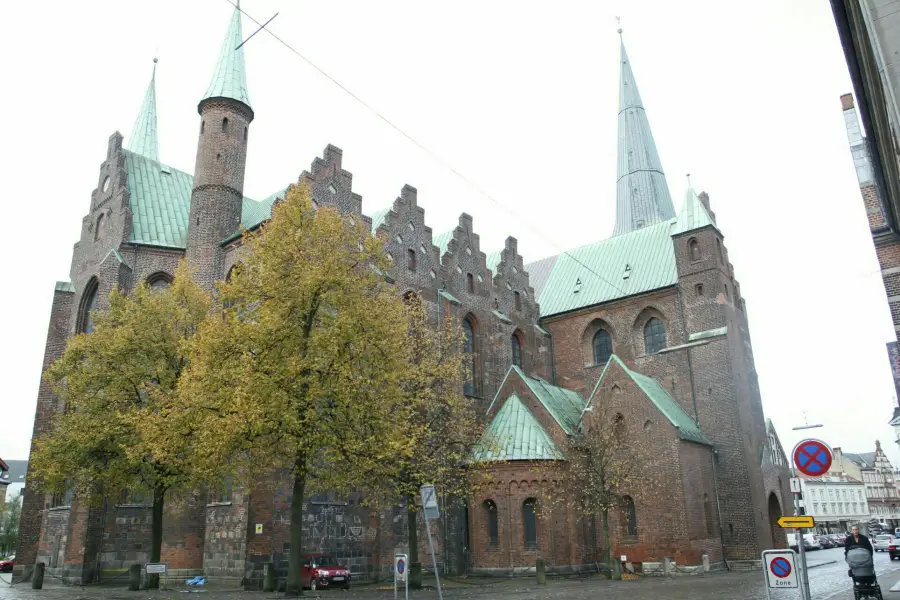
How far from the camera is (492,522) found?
30875 mm

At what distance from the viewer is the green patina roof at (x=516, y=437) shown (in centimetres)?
3038

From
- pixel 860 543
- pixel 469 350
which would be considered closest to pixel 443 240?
pixel 469 350

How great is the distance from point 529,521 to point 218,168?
2125 cm

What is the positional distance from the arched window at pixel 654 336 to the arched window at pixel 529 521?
41.2 feet

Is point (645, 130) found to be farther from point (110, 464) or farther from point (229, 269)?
point (110, 464)

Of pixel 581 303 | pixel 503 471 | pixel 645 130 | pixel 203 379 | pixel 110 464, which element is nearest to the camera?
pixel 203 379

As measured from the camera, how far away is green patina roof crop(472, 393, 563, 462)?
30375mm

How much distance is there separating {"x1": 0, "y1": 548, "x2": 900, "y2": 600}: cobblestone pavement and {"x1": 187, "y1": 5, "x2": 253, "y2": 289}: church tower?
43.8ft

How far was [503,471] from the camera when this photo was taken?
30.5m

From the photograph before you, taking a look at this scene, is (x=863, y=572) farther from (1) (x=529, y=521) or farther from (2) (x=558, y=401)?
(2) (x=558, y=401)

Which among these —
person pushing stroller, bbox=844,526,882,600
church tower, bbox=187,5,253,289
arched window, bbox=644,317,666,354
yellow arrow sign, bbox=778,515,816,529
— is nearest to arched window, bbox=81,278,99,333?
church tower, bbox=187,5,253,289

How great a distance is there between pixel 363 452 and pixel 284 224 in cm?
712

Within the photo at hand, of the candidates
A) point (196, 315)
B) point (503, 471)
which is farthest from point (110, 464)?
point (503, 471)

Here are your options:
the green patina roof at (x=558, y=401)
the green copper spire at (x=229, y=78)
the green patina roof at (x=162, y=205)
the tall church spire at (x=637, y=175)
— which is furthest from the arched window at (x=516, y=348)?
the tall church spire at (x=637, y=175)
